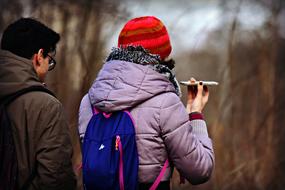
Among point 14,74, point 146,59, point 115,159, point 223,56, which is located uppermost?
point 146,59

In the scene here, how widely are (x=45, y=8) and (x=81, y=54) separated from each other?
0.59m

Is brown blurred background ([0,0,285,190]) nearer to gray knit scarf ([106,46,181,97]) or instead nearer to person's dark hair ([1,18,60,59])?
person's dark hair ([1,18,60,59])

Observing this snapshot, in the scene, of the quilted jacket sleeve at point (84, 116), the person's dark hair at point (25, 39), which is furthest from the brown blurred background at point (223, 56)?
the quilted jacket sleeve at point (84, 116)

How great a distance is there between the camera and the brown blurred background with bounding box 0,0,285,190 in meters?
6.31

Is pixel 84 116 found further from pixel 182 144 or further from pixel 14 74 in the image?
pixel 182 144

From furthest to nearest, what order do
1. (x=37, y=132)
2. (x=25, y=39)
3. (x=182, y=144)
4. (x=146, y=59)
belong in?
(x=25, y=39), (x=37, y=132), (x=146, y=59), (x=182, y=144)

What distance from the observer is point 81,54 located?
6.32 meters

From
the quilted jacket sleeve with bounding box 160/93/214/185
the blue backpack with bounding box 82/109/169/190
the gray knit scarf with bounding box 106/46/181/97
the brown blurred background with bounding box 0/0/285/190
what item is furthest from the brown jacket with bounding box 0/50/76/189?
the brown blurred background with bounding box 0/0/285/190

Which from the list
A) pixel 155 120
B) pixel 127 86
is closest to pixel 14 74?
pixel 127 86

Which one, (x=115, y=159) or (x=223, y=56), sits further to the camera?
Result: (x=223, y=56)

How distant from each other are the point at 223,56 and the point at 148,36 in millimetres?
5912

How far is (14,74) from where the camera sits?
2.78 metres

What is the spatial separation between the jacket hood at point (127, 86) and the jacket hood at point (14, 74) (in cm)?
35

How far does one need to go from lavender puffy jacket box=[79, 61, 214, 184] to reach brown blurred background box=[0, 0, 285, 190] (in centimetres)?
357
